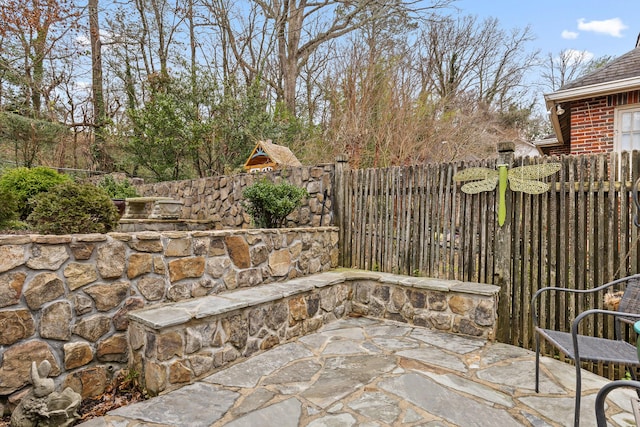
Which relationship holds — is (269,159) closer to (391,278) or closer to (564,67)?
(391,278)

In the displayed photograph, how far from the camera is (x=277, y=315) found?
3111mm

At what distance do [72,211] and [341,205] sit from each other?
290 centimetres

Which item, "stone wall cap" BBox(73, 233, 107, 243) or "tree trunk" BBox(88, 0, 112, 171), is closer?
"stone wall cap" BBox(73, 233, 107, 243)

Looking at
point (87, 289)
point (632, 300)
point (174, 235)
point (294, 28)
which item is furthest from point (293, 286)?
point (294, 28)

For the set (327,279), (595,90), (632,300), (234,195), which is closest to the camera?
(632,300)

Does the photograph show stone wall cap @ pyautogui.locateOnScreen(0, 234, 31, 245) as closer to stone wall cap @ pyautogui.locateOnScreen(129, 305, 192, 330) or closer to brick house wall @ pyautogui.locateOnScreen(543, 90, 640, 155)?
stone wall cap @ pyautogui.locateOnScreen(129, 305, 192, 330)

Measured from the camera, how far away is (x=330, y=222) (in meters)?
4.63

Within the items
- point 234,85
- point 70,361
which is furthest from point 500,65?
point 70,361

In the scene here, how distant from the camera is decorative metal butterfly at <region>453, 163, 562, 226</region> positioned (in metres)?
3.13

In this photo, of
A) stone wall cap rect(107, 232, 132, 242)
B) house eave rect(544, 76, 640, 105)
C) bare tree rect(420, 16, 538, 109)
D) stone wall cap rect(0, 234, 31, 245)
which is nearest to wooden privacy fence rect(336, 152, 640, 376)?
stone wall cap rect(107, 232, 132, 242)

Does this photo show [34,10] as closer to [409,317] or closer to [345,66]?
[345,66]

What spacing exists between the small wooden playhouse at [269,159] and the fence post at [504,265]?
415cm

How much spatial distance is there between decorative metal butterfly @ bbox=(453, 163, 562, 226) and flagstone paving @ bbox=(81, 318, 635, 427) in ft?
4.66

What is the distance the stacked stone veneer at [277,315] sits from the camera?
2.34 m
